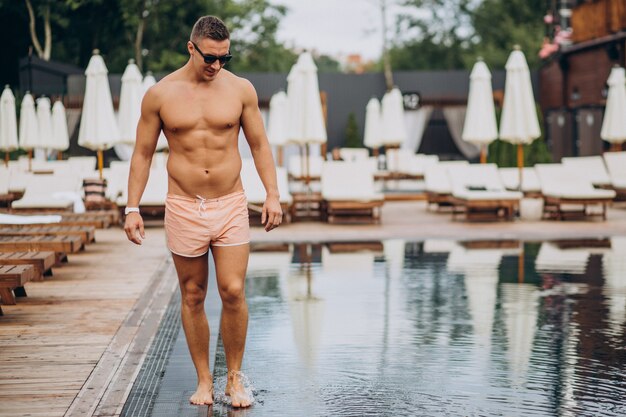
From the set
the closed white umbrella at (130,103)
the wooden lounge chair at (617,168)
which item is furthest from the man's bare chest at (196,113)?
the wooden lounge chair at (617,168)

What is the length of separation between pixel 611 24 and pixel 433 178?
8.97 m

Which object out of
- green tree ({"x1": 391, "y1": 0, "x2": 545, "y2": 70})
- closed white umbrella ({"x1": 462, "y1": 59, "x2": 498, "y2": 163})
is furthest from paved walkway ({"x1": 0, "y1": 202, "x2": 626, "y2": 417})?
green tree ({"x1": 391, "y1": 0, "x2": 545, "y2": 70})

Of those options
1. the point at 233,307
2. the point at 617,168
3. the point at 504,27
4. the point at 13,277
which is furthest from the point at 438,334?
the point at 504,27

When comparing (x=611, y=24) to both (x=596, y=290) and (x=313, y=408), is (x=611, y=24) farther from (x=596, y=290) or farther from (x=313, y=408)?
(x=313, y=408)

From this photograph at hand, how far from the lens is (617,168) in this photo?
19.9 meters

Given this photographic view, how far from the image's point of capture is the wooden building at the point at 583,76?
26.3m

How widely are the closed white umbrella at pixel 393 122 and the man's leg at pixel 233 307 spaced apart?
2035cm

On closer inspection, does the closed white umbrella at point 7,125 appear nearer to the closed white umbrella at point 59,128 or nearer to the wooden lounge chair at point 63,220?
the closed white umbrella at point 59,128

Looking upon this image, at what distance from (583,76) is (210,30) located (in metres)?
25.2

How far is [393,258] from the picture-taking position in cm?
1216

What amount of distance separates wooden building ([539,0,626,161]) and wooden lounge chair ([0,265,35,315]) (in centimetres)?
1992

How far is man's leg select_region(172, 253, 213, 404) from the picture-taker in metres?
5.34

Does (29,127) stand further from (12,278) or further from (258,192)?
(12,278)

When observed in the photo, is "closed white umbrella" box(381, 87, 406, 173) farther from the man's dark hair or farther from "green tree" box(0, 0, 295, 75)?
the man's dark hair
